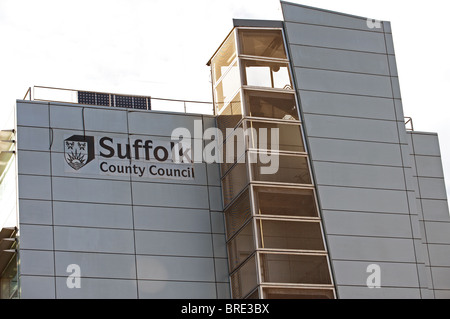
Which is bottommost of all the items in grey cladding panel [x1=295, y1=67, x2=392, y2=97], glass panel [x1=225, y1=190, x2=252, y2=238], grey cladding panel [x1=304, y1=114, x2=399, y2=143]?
glass panel [x1=225, y1=190, x2=252, y2=238]

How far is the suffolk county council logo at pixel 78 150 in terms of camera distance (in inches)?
1335

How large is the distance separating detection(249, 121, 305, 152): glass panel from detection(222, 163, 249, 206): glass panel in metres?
1.08

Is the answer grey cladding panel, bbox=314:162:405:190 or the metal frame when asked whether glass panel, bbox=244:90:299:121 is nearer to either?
the metal frame

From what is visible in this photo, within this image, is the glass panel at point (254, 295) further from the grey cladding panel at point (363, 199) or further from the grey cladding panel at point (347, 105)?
the grey cladding panel at point (347, 105)

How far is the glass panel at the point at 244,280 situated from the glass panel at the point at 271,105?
584cm

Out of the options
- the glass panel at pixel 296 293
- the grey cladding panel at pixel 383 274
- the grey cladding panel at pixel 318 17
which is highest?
the grey cladding panel at pixel 318 17

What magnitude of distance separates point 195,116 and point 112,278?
7706mm

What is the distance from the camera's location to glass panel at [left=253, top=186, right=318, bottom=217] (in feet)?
110

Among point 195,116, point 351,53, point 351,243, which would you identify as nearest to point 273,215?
point 351,243

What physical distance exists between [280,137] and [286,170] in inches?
51.4

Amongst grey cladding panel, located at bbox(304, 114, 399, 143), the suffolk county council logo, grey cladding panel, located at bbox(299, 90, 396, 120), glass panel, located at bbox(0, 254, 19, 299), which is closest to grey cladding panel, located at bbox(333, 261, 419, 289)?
grey cladding panel, located at bbox(304, 114, 399, 143)

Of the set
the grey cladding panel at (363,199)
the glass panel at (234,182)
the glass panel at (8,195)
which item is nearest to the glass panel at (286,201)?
the grey cladding panel at (363,199)

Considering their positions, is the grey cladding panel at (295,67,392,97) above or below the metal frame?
above
